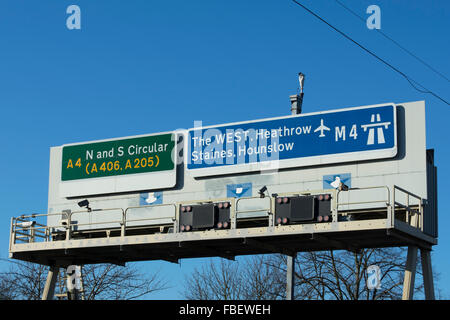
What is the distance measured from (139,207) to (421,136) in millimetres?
11174

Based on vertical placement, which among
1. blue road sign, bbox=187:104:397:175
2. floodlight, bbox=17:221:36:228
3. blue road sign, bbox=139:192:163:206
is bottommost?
floodlight, bbox=17:221:36:228

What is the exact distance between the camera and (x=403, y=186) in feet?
96.3

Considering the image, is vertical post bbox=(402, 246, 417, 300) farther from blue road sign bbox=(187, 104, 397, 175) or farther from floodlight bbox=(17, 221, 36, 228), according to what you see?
floodlight bbox=(17, 221, 36, 228)

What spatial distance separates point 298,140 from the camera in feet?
103

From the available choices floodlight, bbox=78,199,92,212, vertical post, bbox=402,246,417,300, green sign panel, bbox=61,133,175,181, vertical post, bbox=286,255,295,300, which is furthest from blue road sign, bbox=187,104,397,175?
floodlight, bbox=78,199,92,212

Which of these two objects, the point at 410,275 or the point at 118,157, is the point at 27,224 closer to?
the point at 118,157

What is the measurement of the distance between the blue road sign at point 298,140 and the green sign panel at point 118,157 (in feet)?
4.14

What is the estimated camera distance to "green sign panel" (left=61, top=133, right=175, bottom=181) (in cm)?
3428

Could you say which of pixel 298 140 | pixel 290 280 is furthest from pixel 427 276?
pixel 298 140

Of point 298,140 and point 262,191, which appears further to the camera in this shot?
point 298,140

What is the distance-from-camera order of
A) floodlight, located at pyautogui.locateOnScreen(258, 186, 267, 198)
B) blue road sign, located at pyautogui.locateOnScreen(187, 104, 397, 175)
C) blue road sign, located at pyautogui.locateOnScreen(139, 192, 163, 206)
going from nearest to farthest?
blue road sign, located at pyautogui.locateOnScreen(187, 104, 397, 175)
floodlight, located at pyautogui.locateOnScreen(258, 186, 267, 198)
blue road sign, located at pyautogui.locateOnScreen(139, 192, 163, 206)

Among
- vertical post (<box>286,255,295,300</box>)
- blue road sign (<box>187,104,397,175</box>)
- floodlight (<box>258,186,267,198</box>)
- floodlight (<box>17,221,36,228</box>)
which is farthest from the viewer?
floodlight (<box>17,221,36,228</box>)

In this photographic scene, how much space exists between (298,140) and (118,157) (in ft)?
27.6

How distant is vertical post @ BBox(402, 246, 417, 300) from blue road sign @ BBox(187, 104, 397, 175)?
361 cm
